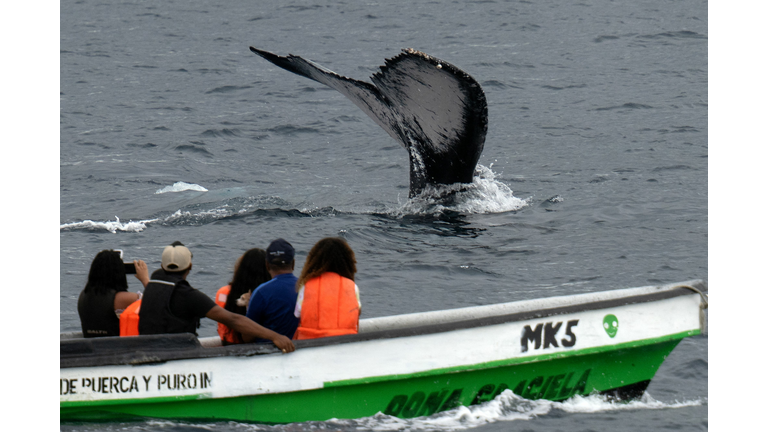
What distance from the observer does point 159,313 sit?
635 cm

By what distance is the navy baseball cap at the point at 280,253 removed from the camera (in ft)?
20.9

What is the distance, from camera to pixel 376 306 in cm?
909

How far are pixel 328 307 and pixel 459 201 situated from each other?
237 inches

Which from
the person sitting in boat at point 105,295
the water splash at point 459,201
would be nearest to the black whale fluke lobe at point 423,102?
the water splash at point 459,201

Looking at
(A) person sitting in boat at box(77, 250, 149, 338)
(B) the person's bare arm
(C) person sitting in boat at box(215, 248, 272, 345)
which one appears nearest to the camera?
(B) the person's bare arm

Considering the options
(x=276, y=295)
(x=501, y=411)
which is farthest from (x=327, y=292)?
(x=501, y=411)

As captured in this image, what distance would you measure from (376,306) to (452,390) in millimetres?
2581

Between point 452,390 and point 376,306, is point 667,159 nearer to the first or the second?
point 376,306

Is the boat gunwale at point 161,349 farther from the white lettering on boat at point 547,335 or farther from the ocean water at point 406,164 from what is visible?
the white lettering on boat at point 547,335

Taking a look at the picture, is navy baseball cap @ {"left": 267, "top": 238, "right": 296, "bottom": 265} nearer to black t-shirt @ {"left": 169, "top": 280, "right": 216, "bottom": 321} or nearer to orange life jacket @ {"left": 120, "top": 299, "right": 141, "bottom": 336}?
black t-shirt @ {"left": 169, "top": 280, "right": 216, "bottom": 321}

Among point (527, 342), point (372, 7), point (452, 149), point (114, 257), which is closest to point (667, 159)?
point (452, 149)

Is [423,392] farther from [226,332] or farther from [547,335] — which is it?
[226,332]

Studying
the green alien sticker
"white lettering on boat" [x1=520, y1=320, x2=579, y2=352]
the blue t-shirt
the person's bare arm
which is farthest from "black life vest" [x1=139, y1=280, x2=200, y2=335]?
the green alien sticker

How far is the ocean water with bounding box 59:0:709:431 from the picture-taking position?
959 cm
